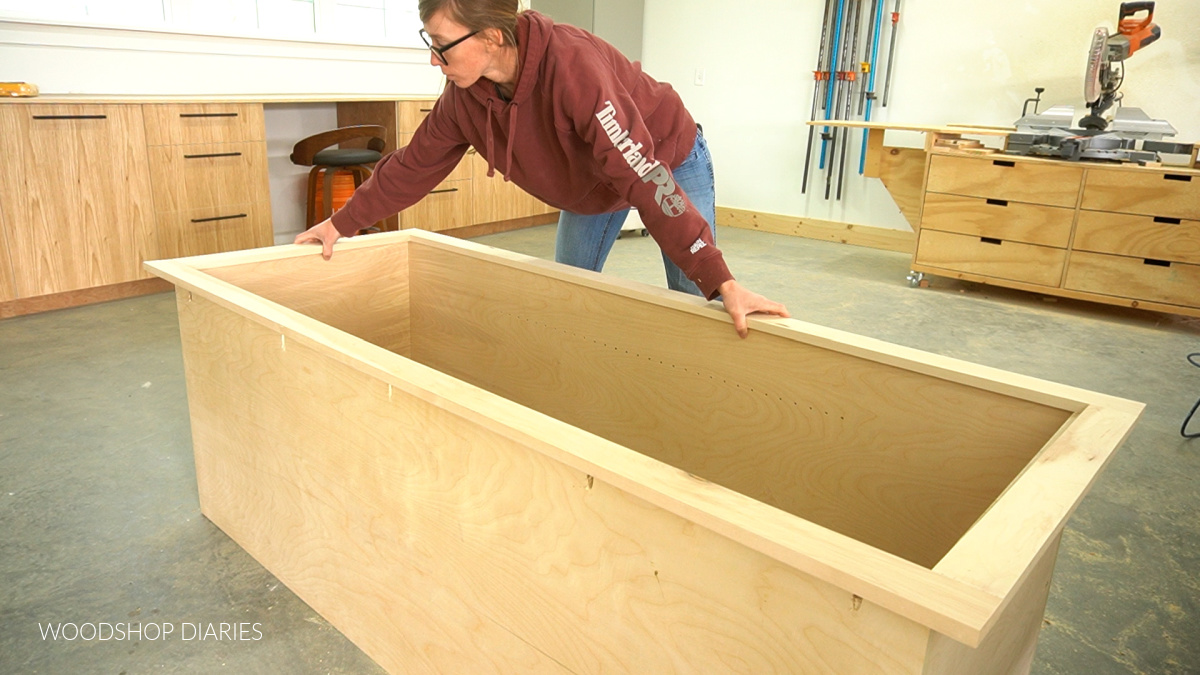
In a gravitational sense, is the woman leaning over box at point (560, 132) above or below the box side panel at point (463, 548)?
above

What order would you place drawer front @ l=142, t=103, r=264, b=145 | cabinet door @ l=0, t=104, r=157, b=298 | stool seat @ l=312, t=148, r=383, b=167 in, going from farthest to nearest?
stool seat @ l=312, t=148, r=383, b=167, drawer front @ l=142, t=103, r=264, b=145, cabinet door @ l=0, t=104, r=157, b=298

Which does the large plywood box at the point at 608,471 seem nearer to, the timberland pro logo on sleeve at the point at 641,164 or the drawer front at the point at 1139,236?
the timberland pro logo on sleeve at the point at 641,164

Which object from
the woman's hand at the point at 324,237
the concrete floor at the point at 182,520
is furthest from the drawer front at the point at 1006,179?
the woman's hand at the point at 324,237

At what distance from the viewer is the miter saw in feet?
12.1

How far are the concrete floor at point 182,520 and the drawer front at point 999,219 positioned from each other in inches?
20.9

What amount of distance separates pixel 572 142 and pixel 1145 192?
3.19 meters

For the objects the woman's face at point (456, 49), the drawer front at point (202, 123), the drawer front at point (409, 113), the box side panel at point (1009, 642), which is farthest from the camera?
the drawer front at point (409, 113)

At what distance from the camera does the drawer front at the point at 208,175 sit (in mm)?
3527

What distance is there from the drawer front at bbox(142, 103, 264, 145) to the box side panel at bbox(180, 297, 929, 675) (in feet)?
7.22

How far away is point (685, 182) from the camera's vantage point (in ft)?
6.26

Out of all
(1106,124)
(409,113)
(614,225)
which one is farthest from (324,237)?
(1106,124)

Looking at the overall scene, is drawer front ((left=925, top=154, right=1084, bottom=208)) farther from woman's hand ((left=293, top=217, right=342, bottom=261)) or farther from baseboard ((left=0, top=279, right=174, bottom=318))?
baseboard ((left=0, top=279, right=174, bottom=318))

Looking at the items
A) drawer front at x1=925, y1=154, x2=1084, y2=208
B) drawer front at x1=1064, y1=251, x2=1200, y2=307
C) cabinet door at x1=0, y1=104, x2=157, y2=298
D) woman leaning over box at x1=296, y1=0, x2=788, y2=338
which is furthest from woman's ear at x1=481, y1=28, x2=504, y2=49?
drawer front at x1=1064, y1=251, x2=1200, y2=307

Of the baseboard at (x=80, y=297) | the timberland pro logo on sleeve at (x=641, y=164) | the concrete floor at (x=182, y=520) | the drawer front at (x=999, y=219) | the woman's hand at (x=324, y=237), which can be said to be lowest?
the concrete floor at (x=182, y=520)
